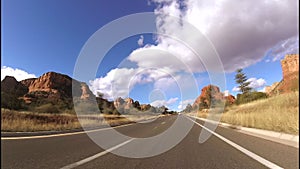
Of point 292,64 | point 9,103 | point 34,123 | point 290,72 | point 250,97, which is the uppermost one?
point 290,72

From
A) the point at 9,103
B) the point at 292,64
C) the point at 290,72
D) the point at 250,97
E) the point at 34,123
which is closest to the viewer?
the point at 34,123

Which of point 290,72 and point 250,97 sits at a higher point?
point 290,72

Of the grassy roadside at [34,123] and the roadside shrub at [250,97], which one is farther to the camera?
the roadside shrub at [250,97]

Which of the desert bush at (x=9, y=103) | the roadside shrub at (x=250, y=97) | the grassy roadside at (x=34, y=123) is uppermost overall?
the roadside shrub at (x=250, y=97)

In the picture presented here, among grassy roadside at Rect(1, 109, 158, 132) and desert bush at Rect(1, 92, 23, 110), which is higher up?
desert bush at Rect(1, 92, 23, 110)

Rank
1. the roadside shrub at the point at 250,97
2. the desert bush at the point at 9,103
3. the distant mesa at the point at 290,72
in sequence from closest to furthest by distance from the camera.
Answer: the distant mesa at the point at 290,72 < the desert bush at the point at 9,103 < the roadside shrub at the point at 250,97

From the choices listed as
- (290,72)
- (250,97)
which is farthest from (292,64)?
(250,97)

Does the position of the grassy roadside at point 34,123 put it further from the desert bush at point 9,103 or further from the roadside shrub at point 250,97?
the roadside shrub at point 250,97

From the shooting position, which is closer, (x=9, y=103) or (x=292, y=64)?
(x=292, y=64)

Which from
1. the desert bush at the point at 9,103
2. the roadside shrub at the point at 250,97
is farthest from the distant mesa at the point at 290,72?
the desert bush at the point at 9,103

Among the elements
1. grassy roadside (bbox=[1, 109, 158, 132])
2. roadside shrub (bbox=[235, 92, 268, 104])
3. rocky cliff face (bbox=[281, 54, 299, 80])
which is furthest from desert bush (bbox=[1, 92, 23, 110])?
roadside shrub (bbox=[235, 92, 268, 104])

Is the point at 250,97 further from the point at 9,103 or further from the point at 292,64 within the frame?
the point at 9,103

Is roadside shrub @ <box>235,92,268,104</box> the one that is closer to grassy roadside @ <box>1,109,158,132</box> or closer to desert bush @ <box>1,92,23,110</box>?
grassy roadside @ <box>1,109,158,132</box>

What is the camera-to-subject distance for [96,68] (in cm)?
1070
